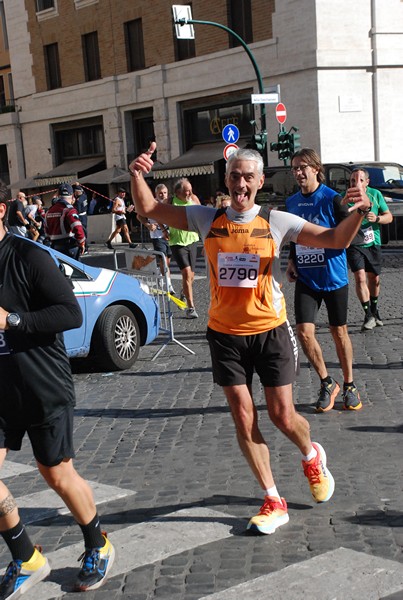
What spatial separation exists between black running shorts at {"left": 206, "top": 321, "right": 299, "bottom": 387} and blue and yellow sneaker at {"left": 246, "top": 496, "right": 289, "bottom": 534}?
61 cm

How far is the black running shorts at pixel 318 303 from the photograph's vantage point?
706 centimetres

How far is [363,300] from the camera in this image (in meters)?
11.0

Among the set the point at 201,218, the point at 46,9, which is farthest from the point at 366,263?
the point at 46,9

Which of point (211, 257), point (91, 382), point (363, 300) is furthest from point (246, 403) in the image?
point (363, 300)

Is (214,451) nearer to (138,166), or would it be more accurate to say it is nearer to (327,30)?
(138,166)

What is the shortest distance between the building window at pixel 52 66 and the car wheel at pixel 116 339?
34721 millimetres

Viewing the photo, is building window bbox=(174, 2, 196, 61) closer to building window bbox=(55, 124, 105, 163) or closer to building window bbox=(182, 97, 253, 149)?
building window bbox=(182, 97, 253, 149)

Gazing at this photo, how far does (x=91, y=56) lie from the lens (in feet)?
132

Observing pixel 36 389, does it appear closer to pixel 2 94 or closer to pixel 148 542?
pixel 148 542

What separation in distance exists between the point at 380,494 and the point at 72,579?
1.86 metres

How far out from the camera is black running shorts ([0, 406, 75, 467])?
3908 mm

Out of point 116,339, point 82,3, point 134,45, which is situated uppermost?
point 82,3

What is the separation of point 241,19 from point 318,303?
92.2ft

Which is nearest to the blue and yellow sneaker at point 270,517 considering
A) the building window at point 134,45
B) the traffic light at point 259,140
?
the traffic light at point 259,140
